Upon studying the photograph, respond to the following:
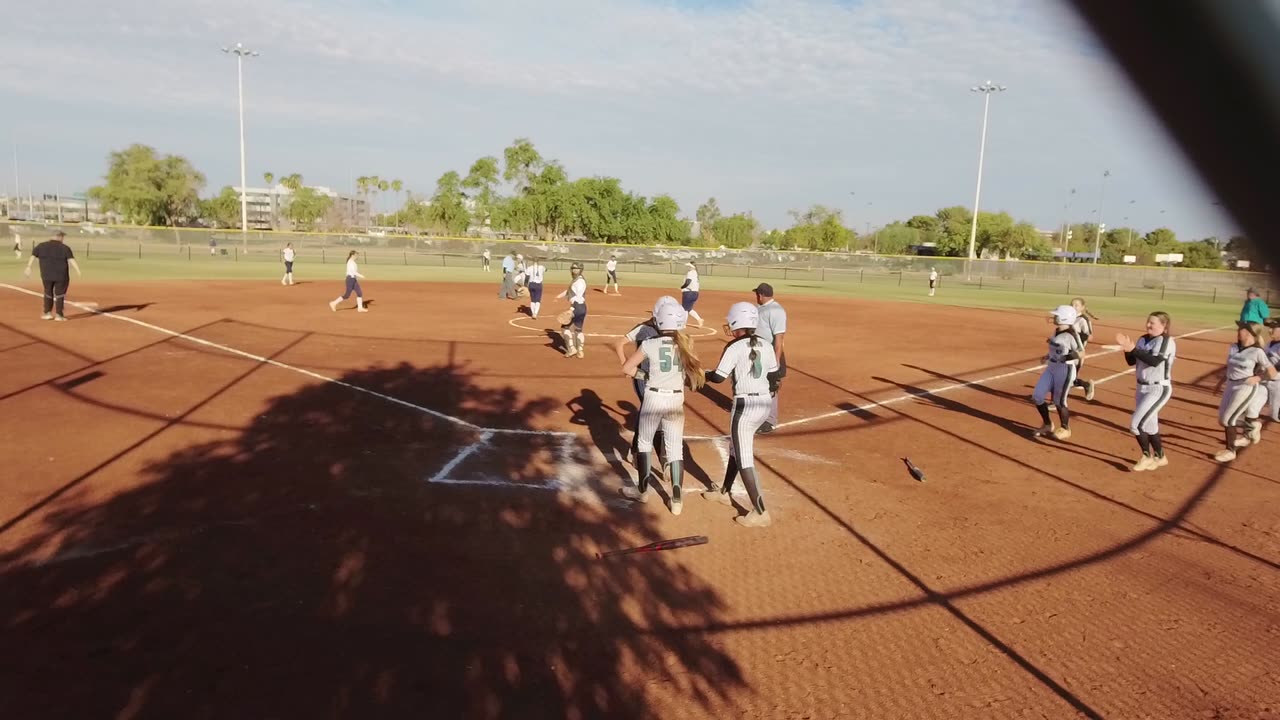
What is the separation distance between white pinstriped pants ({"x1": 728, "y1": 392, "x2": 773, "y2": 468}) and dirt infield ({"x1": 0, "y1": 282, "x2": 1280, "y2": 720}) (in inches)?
28.8

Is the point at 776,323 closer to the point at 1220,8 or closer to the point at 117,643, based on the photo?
the point at 117,643

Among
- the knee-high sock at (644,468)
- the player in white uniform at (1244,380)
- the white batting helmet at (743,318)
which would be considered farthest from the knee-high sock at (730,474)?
the player in white uniform at (1244,380)

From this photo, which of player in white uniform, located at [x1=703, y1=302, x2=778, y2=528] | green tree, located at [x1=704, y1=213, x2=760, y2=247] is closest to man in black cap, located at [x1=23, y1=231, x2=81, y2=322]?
player in white uniform, located at [x1=703, y1=302, x2=778, y2=528]

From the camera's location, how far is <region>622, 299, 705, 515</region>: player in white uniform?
727cm

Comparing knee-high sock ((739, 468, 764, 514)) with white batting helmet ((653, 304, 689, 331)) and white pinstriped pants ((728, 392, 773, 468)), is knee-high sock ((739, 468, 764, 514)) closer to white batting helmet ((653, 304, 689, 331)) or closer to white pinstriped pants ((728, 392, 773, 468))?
white pinstriped pants ((728, 392, 773, 468))

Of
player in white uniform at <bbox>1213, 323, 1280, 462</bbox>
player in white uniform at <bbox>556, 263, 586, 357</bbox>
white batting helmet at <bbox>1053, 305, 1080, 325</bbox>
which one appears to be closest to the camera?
player in white uniform at <bbox>1213, 323, 1280, 462</bbox>

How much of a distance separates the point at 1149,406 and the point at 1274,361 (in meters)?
3.68

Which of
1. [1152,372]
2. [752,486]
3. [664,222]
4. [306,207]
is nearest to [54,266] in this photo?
[752,486]

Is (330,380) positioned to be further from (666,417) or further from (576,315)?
(666,417)

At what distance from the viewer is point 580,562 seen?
6.39m

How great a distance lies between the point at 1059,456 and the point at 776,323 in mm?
4112

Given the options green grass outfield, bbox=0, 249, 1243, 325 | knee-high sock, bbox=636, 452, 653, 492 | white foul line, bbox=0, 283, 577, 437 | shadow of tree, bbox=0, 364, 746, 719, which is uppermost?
green grass outfield, bbox=0, 249, 1243, 325

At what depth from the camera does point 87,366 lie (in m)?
13.1

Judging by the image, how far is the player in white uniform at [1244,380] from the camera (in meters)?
9.89
